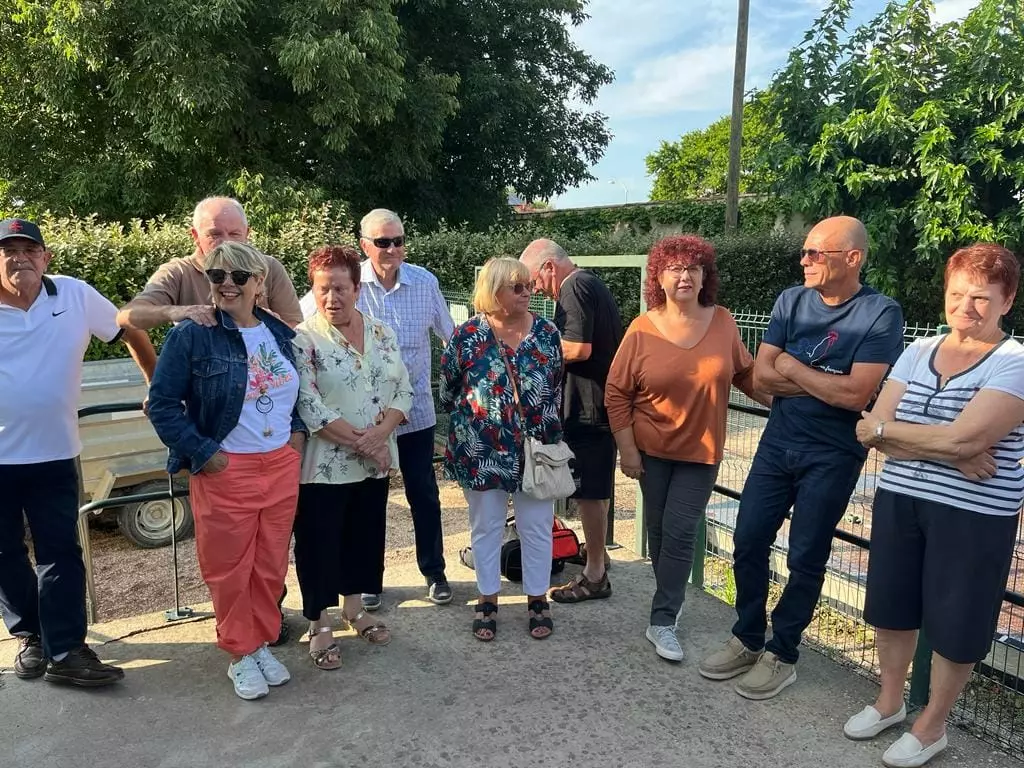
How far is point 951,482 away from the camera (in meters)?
2.34

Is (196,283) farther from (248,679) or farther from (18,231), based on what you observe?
(248,679)

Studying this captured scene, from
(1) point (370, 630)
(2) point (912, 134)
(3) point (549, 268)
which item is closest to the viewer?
(1) point (370, 630)

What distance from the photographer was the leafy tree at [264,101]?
11.7m

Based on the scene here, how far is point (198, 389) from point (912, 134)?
12.1m

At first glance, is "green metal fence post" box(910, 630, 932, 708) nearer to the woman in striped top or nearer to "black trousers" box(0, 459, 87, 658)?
the woman in striped top

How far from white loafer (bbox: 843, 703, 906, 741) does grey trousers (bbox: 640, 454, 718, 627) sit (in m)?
0.82

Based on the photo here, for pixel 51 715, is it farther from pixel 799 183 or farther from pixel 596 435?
pixel 799 183

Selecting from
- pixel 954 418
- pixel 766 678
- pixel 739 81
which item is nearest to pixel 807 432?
pixel 954 418

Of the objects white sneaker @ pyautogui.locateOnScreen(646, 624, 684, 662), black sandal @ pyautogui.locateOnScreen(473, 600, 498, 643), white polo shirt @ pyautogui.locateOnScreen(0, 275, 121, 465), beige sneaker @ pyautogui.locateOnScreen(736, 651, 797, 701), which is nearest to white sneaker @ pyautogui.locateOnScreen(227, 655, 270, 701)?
black sandal @ pyautogui.locateOnScreen(473, 600, 498, 643)

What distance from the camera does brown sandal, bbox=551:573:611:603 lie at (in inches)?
146

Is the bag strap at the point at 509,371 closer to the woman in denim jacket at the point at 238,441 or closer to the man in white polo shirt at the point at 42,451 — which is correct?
the woman in denim jacket at the point at 238,441

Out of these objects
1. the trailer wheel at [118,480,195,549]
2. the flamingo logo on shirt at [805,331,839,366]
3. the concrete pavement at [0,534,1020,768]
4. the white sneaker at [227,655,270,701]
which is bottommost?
the trailer wheel at [118,480,195,549]

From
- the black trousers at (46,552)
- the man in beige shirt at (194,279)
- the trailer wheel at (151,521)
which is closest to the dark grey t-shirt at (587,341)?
the man in beige shirt at (194,279)

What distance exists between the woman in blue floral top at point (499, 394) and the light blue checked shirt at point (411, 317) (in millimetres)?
307
